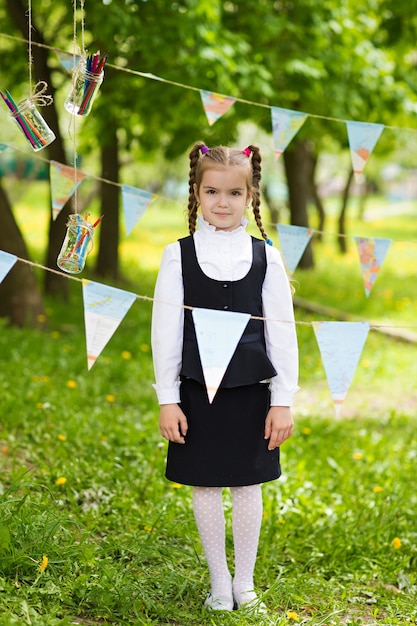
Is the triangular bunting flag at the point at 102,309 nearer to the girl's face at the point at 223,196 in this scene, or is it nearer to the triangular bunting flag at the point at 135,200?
the girl's face at the point at 223,196

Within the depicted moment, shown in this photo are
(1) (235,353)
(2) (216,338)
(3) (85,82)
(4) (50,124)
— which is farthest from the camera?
(4) (50,124)

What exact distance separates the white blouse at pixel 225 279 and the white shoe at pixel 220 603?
2.60ft

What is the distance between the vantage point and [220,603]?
321 cm

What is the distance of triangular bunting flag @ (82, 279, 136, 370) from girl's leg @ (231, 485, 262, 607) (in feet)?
2.62

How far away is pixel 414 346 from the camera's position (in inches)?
368

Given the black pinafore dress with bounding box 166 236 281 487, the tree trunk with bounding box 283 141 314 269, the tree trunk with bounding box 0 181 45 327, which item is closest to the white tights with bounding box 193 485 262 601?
the black pinafore dress with bounding box 166 236 281 487

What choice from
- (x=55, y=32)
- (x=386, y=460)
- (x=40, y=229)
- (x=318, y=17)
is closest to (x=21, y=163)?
(x=40, y=229)

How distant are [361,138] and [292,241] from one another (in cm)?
69

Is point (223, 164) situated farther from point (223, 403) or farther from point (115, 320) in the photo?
point (223, 403)

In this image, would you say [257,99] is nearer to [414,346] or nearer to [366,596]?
[414,346]

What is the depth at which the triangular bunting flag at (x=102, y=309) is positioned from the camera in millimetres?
3037

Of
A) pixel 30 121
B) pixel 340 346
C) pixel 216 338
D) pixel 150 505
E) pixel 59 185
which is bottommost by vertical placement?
pixel 150 505

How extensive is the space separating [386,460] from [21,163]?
19.2 meters

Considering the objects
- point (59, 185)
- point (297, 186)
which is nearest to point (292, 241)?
point (59, 185)
